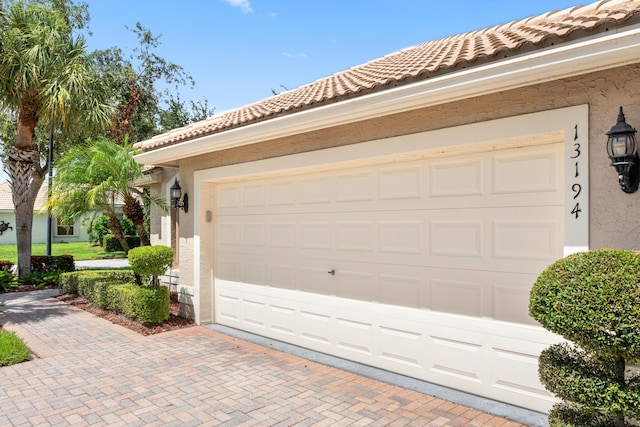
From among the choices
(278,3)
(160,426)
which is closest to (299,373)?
(160,426)

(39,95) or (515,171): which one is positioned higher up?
(39,95)

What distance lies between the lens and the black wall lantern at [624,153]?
3.57 metres

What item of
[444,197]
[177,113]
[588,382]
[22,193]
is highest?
[177,113]

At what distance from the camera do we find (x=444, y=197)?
5.29m

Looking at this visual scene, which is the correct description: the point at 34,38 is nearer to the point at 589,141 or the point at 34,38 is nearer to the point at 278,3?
the point at 278,3

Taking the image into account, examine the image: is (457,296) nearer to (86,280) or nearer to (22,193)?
(86,280)

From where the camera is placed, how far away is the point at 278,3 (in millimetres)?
12680

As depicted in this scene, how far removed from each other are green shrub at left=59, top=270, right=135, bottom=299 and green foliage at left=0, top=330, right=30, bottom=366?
12.0 feet

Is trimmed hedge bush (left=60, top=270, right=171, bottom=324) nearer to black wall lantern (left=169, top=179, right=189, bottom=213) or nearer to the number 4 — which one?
black wall lantern (left=169, top=179, right=189, bottom=213)

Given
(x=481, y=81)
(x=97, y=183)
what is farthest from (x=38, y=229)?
(x=481, y=81)

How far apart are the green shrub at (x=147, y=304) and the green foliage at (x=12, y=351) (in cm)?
199

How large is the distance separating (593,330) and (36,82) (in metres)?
14.3

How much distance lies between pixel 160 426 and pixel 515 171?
15.4 feet

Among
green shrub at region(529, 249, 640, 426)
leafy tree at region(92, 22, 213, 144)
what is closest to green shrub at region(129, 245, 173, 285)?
green shrub at region(529, 249, 640, 426)
